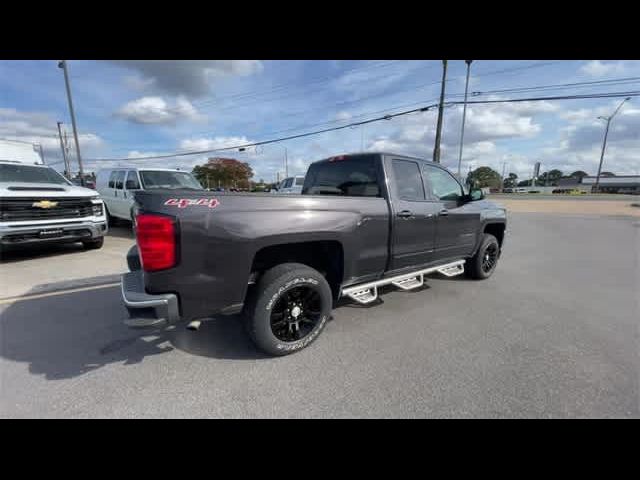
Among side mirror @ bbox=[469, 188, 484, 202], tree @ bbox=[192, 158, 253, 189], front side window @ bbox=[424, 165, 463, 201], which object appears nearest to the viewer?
front side window @ bbox=[424, 165, 463, 201]

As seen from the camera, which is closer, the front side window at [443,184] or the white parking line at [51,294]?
the white parking line at [51,294]

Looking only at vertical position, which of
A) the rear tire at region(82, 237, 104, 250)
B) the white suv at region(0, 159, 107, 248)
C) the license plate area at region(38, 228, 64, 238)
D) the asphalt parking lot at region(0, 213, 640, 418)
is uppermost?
the white suv at region(0, 159, 107, 248)

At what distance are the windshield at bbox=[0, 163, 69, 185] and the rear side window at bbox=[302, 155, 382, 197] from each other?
21.1ft

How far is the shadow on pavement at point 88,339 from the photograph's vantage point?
261cm

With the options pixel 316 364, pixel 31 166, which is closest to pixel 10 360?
pixel 316 364

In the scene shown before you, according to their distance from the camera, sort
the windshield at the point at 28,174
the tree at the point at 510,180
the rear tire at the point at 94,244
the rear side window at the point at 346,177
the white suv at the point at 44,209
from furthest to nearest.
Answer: the tree at the point at 510,180 < the rear tire at the point at 94,244 < the windshield at the point at 28,174 < the white suv at the point at 44,209 < the rear side window at the point at 346,177

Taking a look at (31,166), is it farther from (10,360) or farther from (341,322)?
(341,322)

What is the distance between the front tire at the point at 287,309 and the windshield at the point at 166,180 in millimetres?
6562

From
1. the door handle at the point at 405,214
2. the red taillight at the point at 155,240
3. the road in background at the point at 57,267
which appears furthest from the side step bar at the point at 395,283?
the road in background at the point at 57,267

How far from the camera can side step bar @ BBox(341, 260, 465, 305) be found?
10.4 feet

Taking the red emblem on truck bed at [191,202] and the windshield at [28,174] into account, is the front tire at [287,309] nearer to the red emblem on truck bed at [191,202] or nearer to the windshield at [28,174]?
the red emblem on truck bed at [191,202]

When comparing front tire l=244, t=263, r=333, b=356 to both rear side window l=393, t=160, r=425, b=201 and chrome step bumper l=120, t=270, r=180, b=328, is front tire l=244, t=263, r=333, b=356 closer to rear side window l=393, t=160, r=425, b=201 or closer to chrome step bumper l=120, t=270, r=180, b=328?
chrome step bumper l=120, t=270, r=180, b=328

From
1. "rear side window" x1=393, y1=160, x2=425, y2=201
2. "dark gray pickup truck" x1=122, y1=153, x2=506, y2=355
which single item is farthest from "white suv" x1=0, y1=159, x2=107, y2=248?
"rear side window" x1=393, y1=160, x2=425, y2=201
